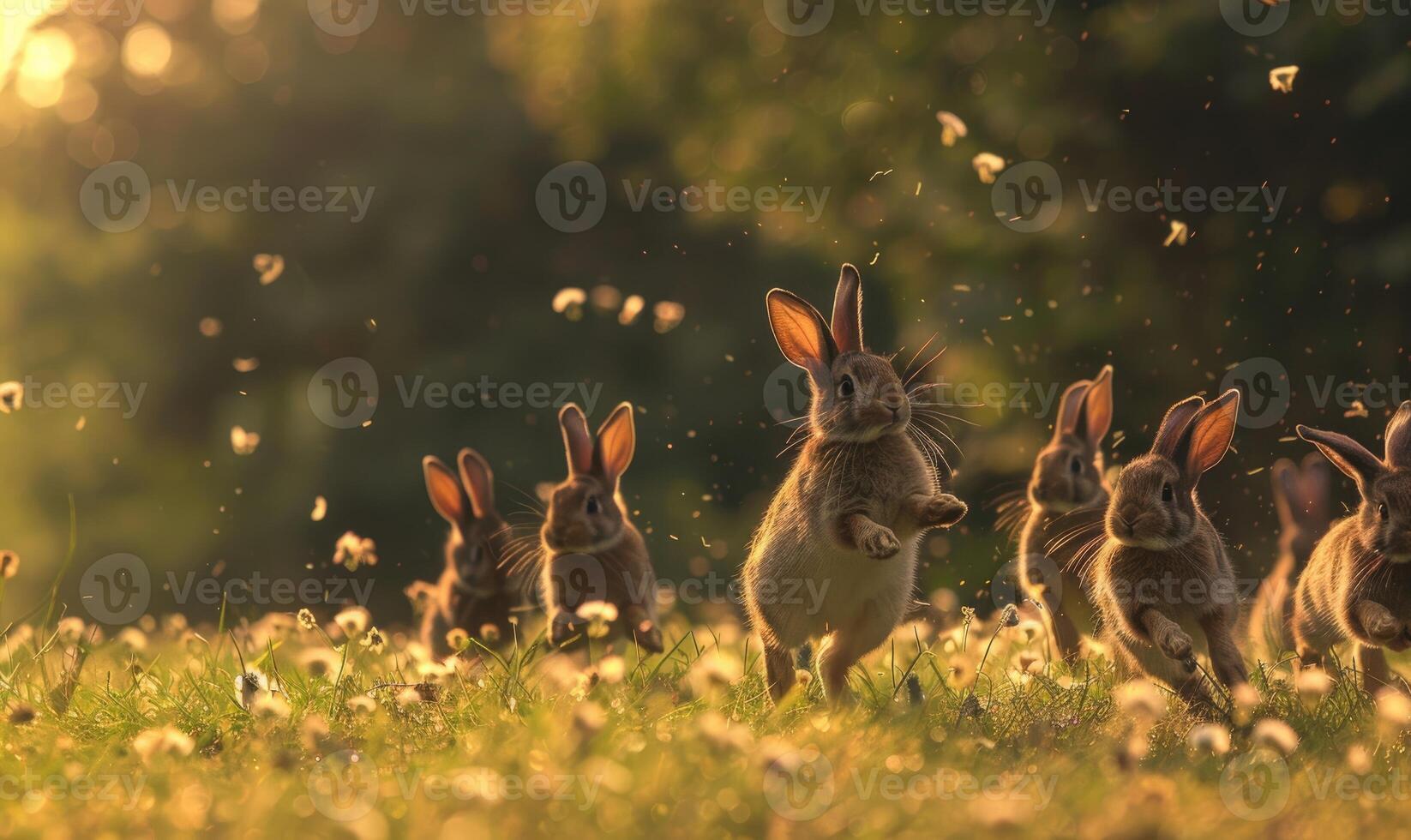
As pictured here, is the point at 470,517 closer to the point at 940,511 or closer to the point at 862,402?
the point at 862,402

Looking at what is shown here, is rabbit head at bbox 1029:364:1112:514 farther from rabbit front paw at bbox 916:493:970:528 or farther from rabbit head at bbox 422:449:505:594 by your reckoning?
rabbit head at bbox 422:449:505:594

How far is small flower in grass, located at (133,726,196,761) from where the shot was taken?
456cm

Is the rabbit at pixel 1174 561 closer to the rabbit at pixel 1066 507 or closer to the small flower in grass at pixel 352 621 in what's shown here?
the rabbit at pixel 1066 507

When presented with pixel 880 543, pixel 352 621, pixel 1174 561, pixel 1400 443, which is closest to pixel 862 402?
pixel 880 543

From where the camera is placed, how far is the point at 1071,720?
5.27m

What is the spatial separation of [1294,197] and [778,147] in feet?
16.9

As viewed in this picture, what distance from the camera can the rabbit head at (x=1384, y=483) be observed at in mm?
5414

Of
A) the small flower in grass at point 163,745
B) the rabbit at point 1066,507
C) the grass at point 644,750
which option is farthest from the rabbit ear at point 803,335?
the small flower in grass at point 163,745

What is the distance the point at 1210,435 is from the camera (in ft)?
19.0

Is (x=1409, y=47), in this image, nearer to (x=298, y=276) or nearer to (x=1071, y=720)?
(x=1071, y=720)

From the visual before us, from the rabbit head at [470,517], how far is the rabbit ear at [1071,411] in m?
3.14

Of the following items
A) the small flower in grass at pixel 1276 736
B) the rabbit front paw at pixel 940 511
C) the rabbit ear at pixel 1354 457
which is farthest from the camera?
the rabbit ear at pixel 1354 457

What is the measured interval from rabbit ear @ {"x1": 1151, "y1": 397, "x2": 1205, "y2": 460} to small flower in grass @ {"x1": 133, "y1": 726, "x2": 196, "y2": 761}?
3828mm

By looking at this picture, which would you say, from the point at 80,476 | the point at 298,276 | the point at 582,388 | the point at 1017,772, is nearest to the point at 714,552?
the point at 1017,772
